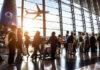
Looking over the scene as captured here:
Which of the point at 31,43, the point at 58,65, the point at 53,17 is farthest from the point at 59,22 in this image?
the point at 58,65

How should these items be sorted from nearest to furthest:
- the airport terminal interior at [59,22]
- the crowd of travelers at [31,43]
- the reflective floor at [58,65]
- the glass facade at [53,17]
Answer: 1. the reflective floor at [58,65]
2. the crowd of travelers at [31,43]
3. the airport terminal interior at [59,22]
4. the glass facade at [53,17]

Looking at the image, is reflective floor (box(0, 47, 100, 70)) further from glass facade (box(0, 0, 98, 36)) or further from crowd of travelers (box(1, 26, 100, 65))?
glass facade (box(0, 0, 98, 36))

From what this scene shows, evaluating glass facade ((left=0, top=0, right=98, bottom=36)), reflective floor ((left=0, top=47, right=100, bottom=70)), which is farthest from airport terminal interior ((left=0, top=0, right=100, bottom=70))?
reflective floor ((left=0, top=47, right=100, bottom=70))

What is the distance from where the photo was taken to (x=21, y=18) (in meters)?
8.62

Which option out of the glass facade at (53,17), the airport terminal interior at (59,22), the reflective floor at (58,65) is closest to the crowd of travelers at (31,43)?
the airport terminal interior at (59,22)

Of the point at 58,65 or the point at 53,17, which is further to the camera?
the point at 53,17

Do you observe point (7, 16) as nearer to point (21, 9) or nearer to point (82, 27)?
point (21, 9)

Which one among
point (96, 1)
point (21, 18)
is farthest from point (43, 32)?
point (96, 1)

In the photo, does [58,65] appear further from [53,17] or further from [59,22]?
[59,22]

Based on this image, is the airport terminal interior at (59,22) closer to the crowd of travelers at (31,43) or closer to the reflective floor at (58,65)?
the crowd of travelers at (31,43)

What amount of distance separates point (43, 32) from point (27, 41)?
17.5 feet

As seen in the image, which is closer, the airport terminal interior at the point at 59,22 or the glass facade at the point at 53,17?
the airport terminal interior at the point at 59,22

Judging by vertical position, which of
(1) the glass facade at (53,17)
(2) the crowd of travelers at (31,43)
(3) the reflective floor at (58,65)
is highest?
(1) the glass facade at (53,17)

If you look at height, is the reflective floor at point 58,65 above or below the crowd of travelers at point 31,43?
below
